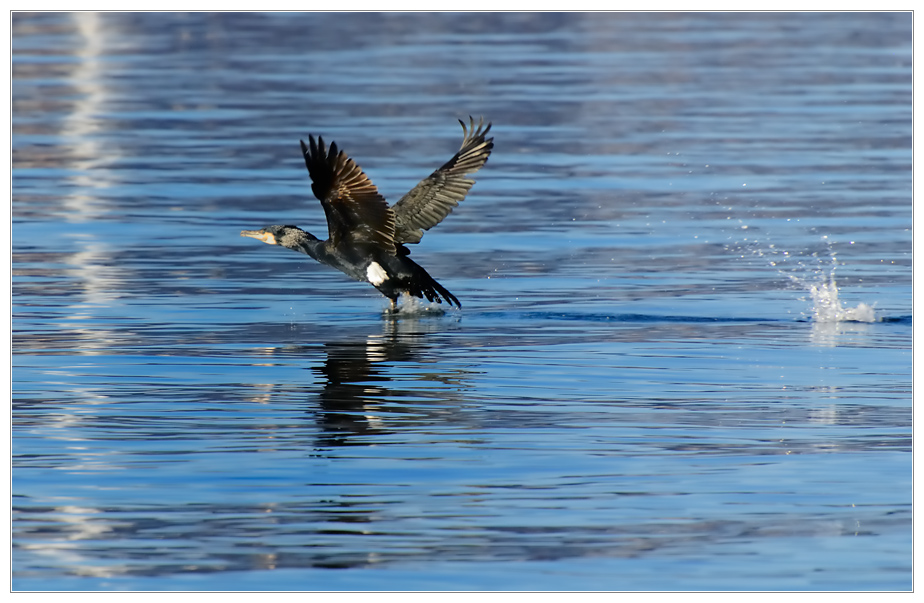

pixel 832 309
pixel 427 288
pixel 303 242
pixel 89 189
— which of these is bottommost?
pixel 832 309

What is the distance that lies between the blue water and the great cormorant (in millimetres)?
286

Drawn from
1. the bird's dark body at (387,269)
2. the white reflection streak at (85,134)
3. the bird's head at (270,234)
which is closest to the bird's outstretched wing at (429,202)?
the bird's dark body at (387,269)

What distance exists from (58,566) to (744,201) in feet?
37.8

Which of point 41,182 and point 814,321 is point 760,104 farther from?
point 814,321

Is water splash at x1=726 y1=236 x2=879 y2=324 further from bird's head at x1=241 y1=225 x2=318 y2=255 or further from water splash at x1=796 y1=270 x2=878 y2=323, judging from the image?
bird's head at x1=241 y1=225 x2=318 y2=255

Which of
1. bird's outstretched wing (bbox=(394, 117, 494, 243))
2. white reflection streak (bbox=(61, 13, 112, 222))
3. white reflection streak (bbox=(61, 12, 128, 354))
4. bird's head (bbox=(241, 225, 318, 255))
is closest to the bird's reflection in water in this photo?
bird's outstretched wing (bbox=(394, 117, 494, 243))

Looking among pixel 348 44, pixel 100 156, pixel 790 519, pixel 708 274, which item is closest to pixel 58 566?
pixel 790 519

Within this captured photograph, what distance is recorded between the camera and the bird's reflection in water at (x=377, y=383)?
8683 mm

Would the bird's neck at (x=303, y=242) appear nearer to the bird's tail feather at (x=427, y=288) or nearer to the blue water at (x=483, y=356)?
the blue water at (x=483, y=356)

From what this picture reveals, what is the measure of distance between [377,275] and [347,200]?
1.92 feet

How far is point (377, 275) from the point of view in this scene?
12.3 meters

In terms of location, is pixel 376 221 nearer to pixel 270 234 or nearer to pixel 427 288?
pixel 427 288

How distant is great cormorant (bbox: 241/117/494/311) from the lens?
38.7ft

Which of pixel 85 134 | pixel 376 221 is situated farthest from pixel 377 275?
pixel 85 134
